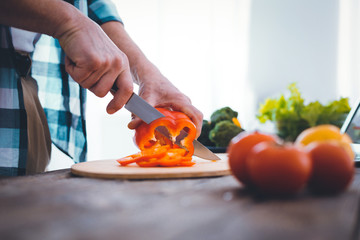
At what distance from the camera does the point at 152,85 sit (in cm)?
148

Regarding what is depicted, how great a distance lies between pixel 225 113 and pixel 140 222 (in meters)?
1.77

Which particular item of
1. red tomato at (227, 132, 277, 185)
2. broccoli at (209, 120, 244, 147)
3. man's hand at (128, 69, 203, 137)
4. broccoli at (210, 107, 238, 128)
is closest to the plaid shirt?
man's hand at (128, 69, 203, 137)

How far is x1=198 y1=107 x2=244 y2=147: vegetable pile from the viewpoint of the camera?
188cm

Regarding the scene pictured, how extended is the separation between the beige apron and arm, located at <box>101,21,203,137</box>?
0.42 m

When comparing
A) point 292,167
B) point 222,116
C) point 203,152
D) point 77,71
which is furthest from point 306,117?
point 292,167

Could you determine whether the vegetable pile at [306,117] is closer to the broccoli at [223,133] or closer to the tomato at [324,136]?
the broccoli at [223,133]

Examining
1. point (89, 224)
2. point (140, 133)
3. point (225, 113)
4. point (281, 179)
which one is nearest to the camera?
point (89, 224)

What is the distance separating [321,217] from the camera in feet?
1.65

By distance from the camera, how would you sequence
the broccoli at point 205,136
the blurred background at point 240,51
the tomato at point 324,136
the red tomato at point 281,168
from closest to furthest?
1. the red tomato at point 281,168
2. the tomato at point 324,136
3. the broccoli at point 205,136
4. the blurred background at point 240,51

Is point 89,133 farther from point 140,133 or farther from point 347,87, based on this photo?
point 347,87

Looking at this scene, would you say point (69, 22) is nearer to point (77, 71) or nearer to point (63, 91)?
point (77, 71)

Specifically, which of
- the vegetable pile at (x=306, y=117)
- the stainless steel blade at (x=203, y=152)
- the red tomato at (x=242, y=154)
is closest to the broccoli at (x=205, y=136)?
the vegetable pile at (x=306, y=117)


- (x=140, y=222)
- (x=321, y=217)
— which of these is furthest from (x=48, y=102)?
(x=321, y=217)

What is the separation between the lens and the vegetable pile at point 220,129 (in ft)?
6.17
